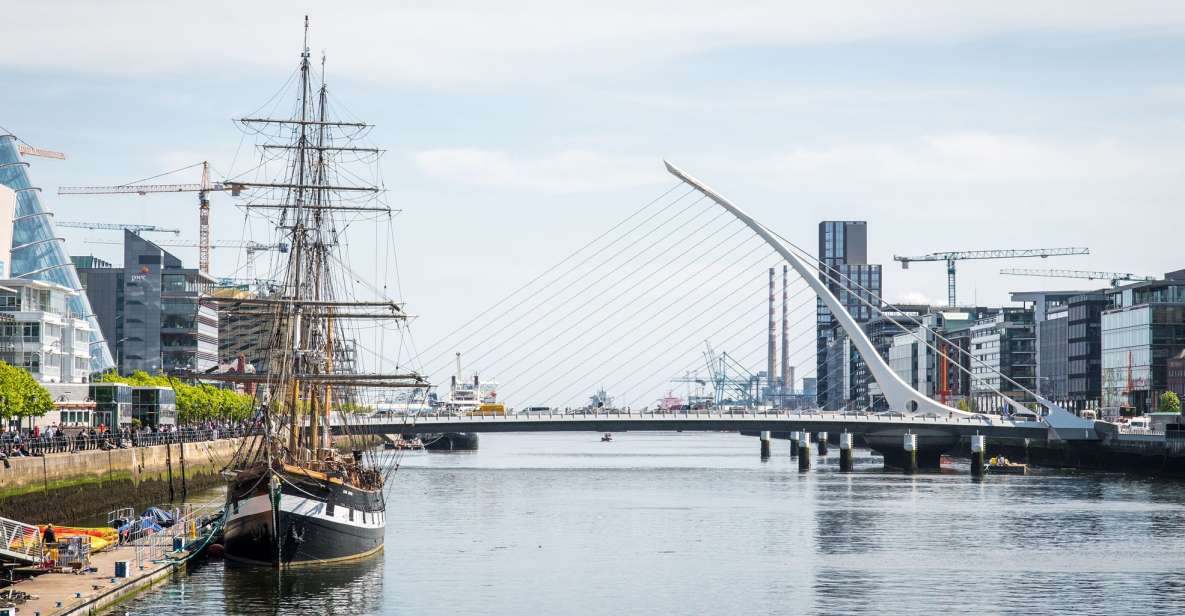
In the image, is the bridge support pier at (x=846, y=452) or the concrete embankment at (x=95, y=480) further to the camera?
the bridge support pier at (x=846, y=452)

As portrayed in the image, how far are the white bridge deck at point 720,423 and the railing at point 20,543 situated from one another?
60.6 m

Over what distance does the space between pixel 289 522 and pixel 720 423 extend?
6480 centimetres

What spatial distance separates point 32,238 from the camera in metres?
157

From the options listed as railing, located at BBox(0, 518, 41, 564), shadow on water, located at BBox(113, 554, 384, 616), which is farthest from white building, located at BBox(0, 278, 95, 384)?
railing, located at BBox(0, 518, 41, 564)

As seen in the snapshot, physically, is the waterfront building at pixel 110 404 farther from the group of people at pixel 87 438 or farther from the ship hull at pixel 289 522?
the ship hull at pixel 289 522

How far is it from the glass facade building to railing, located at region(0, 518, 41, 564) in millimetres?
108648

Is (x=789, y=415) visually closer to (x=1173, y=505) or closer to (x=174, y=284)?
(x=1173, y=505)

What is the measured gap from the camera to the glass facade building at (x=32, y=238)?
155 meters

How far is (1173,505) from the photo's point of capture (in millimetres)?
84875

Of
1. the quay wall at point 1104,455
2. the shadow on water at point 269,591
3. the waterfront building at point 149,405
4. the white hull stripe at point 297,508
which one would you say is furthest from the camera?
the quay wall at point 1104,455

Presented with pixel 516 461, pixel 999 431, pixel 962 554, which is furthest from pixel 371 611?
pixel 516 461

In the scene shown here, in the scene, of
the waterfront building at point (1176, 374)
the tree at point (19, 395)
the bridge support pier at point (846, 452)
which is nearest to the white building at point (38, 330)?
the tree at point (19, 395)

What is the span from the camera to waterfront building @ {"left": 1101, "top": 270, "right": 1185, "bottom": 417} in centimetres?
15738

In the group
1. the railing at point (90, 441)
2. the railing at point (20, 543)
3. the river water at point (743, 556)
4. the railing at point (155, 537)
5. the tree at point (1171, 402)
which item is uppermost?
the tree at point (1171, 402)
